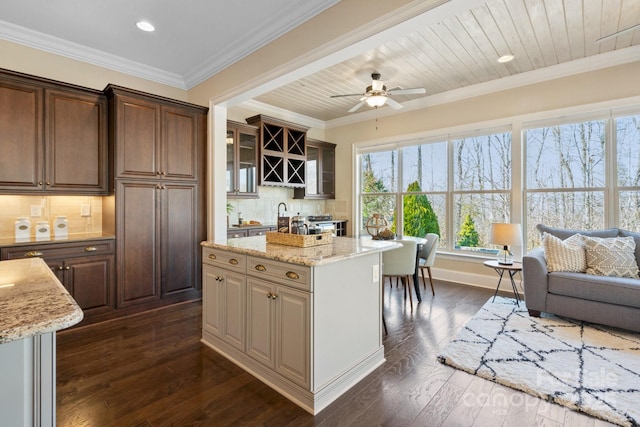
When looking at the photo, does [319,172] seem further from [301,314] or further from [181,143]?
[301,314]

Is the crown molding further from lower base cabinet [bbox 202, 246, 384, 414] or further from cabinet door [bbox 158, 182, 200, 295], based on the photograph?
lower base cabinet [bbox 202, 246, 384, 414]

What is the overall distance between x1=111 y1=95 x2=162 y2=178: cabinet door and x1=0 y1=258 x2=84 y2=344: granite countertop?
2.28 m

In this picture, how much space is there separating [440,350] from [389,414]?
981 mm

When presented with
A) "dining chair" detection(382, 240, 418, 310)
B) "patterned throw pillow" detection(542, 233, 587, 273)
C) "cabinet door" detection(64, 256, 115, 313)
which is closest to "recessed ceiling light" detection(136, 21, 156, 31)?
"cabinet door" detection(64, 256, 115, 313)

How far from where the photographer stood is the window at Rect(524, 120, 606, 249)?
3938mm

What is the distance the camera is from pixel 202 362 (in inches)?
98.0

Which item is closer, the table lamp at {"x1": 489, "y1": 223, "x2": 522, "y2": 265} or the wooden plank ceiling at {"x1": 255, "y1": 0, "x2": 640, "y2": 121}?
the wooden plank ceiling at {"x1": 255, "y1": 0, "x2": 640, "y2": 121}

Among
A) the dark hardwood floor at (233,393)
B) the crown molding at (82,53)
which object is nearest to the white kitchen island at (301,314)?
the dark hardwood floor at (233,393)

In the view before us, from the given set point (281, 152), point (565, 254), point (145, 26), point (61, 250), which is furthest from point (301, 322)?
point (281, 152)

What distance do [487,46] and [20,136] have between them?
Answer: 16.1ft

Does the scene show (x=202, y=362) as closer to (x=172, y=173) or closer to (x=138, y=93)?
(x=172, y=173)

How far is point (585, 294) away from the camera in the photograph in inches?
121

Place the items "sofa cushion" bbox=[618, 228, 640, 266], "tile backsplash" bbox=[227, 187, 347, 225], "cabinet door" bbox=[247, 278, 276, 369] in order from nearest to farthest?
"cabinet door" bbox=[247, 278, 276, 369]
"sofa cushion" bbox=[618, 228, 640, 266]
"tile backsplash" bbox=[227, 187, 347, 225]

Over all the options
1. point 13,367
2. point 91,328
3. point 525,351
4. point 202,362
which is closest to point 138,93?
point 91,328
